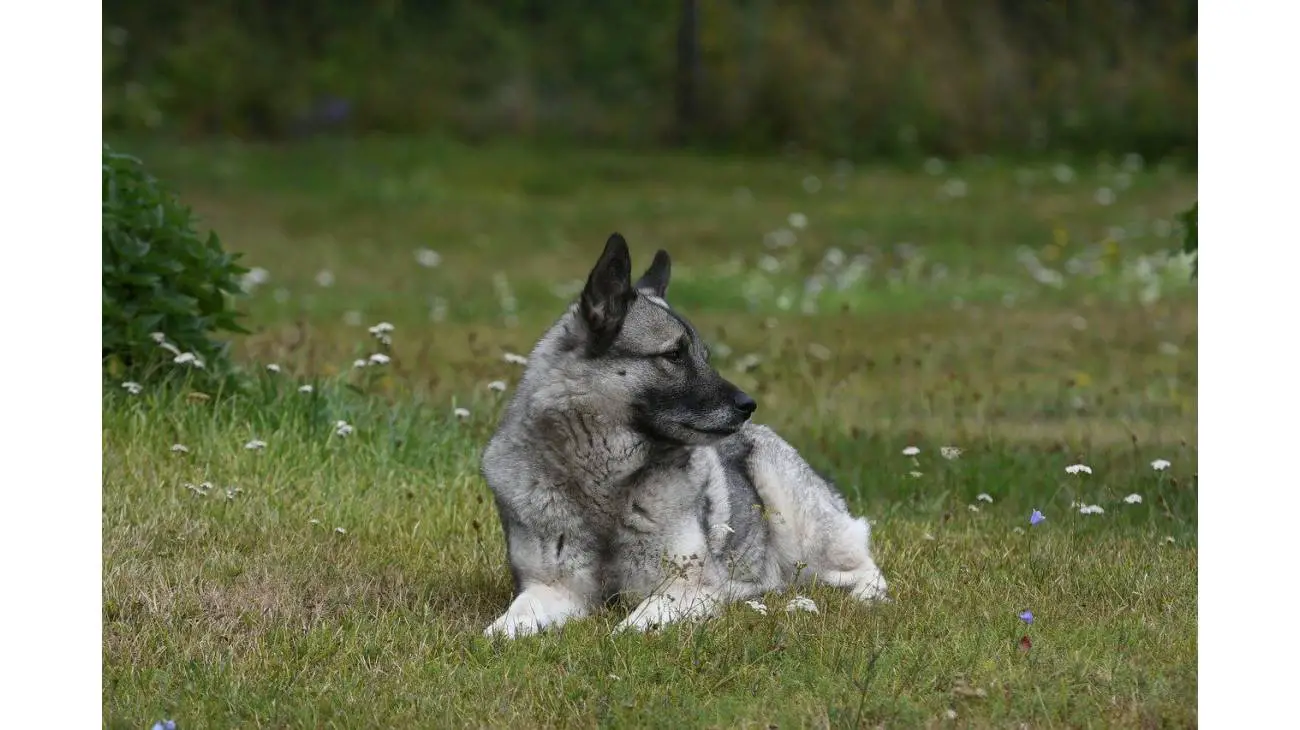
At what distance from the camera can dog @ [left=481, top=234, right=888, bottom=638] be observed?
6145 mm

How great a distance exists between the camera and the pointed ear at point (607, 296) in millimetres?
6012

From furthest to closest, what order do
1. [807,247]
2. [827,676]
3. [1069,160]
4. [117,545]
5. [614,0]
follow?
[614,0]
[1069,160]
[807,247]
[117,545]
[827,676]

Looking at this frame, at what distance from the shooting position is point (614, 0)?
3127 centimetres

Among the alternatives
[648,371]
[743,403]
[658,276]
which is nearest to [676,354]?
[648,371]

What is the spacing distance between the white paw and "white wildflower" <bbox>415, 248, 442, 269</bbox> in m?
12.7

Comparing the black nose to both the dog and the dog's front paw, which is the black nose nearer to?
the dog

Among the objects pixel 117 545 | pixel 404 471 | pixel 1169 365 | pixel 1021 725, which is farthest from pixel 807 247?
pixel 1021 725

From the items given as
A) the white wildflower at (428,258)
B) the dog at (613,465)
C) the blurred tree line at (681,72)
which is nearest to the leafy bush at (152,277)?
the dog at (613,465)

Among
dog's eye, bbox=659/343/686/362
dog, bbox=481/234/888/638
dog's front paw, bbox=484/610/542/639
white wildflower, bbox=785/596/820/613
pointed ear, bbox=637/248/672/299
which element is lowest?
white wildflower, bbox=785/596/820/613

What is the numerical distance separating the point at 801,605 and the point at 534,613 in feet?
3.54

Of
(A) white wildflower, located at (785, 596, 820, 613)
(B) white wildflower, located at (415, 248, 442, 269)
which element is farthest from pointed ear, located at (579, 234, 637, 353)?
(B) white wildflower, located at (415, 248, 442, 269)

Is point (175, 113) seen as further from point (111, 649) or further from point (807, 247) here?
point (111, 649)

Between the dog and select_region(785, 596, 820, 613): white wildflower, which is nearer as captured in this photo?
the dog

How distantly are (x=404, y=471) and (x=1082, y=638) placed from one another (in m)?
4.05
